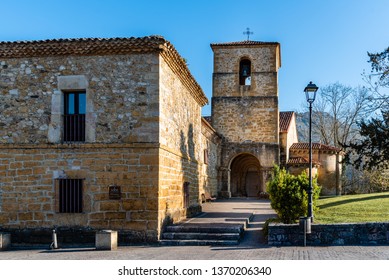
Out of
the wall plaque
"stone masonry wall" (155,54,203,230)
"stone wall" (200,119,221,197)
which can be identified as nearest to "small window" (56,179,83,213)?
the wall plaque

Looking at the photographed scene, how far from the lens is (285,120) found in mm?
34281

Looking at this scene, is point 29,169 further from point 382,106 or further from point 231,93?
point 231,93

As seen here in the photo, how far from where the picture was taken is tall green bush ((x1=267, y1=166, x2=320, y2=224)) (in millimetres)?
13359

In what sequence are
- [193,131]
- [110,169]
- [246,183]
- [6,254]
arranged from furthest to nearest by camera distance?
[246,183]
[193,131]
[110,169]
[6,254]

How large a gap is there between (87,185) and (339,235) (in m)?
7.01

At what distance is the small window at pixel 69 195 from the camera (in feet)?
42.3

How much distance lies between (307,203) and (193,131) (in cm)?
685

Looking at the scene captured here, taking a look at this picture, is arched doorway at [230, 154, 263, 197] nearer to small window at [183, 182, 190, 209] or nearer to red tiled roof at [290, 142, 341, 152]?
red tiled roof at [290, 142, 341, 152]

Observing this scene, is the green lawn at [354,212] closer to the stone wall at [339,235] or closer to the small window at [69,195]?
the stone wall at [339,235]

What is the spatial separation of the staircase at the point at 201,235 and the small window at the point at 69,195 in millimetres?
2647

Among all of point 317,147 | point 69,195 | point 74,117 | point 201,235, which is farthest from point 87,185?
point 317,147

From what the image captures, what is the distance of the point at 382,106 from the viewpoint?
19.8 meters

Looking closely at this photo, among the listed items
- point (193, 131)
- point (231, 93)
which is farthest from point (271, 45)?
point (193, 131)

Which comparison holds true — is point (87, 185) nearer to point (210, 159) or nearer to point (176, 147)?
point (176, 147)
